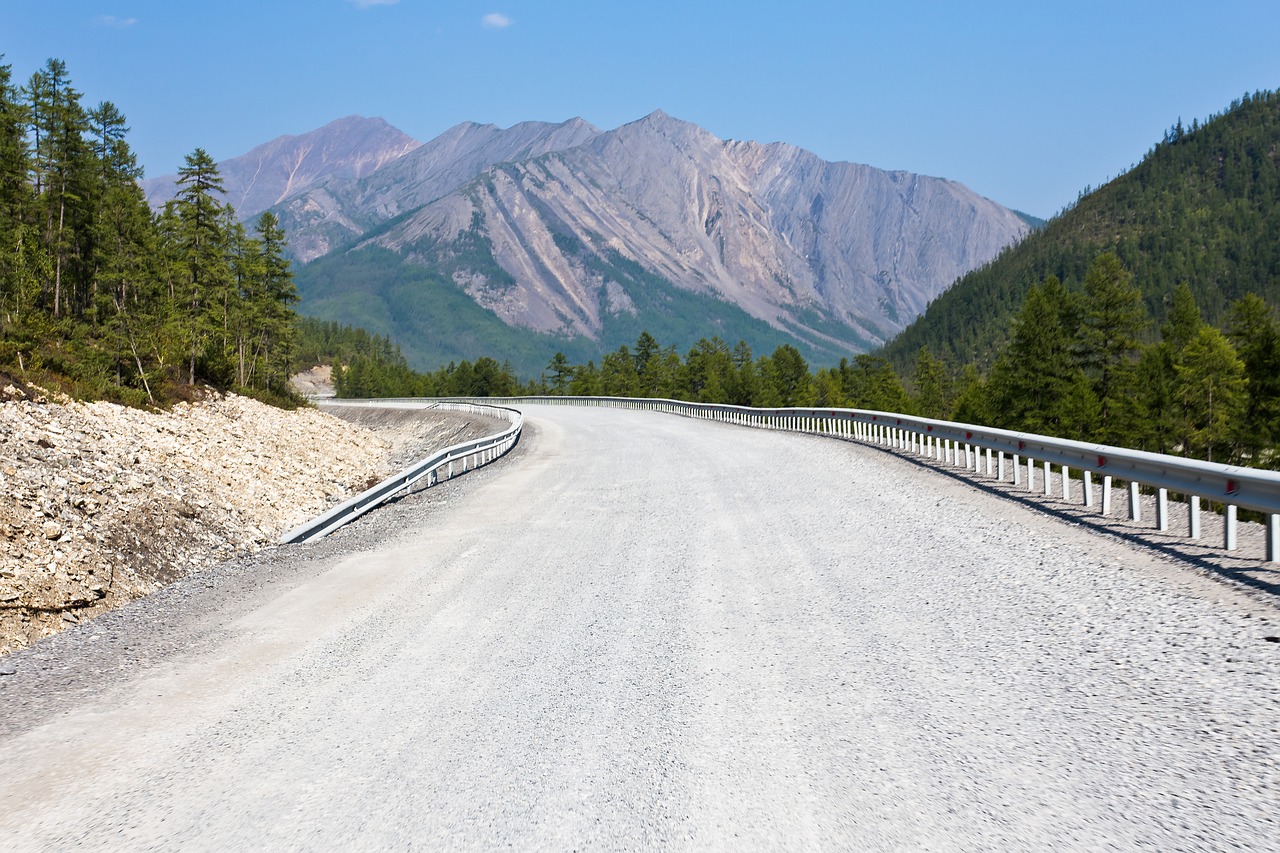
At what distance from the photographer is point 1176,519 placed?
1020 cm

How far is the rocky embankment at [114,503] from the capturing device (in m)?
9.23

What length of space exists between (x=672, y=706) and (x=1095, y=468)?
8.63 metres

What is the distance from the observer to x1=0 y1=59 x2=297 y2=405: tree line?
89.2ft

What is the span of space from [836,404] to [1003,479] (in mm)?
94845

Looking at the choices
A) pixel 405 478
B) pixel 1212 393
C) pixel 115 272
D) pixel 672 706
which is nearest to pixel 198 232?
pixel 115 272

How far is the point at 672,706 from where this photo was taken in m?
4.75

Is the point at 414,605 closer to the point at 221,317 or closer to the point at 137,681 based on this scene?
the point at 137,681

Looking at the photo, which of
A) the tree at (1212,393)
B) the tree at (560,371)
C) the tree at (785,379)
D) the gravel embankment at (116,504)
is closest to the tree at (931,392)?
the tree at (785,379)

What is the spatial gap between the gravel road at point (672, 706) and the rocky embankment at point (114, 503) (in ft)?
4.42

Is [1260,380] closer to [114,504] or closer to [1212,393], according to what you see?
[1212,393]

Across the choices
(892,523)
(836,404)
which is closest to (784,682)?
(892,523)

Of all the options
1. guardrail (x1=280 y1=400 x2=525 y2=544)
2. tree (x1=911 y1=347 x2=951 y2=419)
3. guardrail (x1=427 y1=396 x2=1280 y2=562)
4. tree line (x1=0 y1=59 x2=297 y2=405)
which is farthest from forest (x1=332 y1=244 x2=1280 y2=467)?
tree line (x1=0 y1=59 x2=297 y2=405)

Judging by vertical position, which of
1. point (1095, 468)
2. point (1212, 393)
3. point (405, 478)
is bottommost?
point (405, 478)

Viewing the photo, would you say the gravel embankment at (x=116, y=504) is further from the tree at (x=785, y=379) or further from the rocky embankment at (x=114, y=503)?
the tree at (x=785, y=379)
